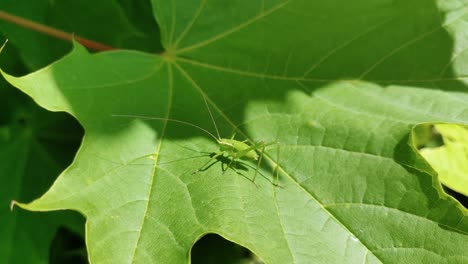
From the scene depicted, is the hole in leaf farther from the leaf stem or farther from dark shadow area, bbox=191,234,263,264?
the leaf stem

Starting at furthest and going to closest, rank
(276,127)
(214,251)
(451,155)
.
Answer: (214,251) < (451,155) < (276,127)

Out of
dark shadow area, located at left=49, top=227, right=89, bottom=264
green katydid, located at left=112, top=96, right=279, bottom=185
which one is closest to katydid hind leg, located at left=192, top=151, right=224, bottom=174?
green katydid, located at left=112, top=96, right=279, bottom=185

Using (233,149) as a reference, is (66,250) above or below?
above

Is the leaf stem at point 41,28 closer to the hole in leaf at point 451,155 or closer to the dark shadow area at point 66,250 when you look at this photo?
the dark shadow area at point 66,250

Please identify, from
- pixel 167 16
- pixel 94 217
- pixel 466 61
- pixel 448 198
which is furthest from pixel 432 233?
pixel 167 16

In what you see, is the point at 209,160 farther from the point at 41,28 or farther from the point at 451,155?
the point at 451,155

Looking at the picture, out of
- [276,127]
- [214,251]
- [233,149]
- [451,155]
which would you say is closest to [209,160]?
[233,149]
